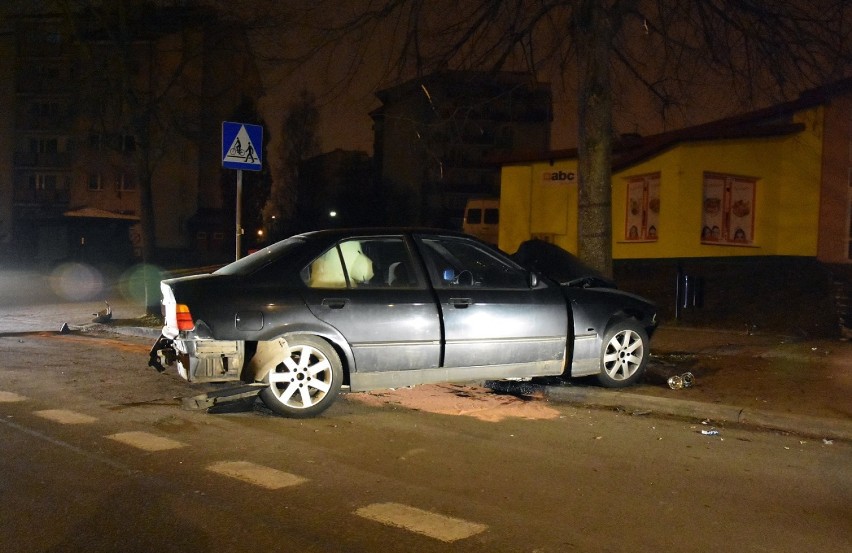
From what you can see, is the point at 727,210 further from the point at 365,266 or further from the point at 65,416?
the point at 65,416

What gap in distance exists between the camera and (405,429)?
23.6ft

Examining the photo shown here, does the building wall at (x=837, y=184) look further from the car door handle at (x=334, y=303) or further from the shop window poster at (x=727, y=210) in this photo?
the car door handle at (x=334, y=303)

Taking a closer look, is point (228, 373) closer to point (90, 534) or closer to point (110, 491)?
point (110, 491)

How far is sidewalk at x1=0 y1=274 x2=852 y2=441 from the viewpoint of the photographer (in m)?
7.60

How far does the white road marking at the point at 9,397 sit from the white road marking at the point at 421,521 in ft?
15.5

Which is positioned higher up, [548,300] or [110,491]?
[548,300]

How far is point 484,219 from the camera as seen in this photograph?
1305 inches

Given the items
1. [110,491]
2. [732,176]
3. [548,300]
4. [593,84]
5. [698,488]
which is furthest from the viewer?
[732,176]

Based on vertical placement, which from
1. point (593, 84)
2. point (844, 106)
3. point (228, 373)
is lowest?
point (228, 373)

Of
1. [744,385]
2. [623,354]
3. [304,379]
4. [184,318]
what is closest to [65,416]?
[184,318]

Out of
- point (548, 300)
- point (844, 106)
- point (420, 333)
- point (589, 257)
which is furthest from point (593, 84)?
point (844, 106)

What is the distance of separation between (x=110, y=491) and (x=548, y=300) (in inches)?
178

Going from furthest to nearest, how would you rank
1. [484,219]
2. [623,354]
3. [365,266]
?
[484,219] → [623,354] → [365,266]

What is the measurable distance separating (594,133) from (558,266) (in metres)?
2.44
